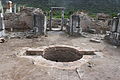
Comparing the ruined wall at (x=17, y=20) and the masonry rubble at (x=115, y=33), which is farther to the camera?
the ruined wall at (x=17, y=20)

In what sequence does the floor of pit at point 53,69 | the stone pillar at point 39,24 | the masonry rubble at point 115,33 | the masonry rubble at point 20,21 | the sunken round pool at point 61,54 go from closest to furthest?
the floor of pit at point 53,69
the sunken round pool at point 61,54
the masonry rubble at point 115,33
the stone pillar at point 39,24
the masonry rubble at point 20,21

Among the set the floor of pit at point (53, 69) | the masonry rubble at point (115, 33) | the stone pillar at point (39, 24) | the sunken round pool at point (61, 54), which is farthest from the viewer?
the stone pillar at point (39, 24)

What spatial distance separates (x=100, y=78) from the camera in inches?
300

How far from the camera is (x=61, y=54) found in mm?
A: 11500

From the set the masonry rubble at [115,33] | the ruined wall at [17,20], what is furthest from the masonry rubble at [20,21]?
the masonry rubble at [115,33]

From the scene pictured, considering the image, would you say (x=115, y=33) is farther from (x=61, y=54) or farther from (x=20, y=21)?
(x=20, y=21)

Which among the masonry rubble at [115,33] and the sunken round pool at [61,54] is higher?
the masonry rubble at [115,33]

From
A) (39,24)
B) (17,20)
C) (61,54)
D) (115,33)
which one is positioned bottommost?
(61,54)

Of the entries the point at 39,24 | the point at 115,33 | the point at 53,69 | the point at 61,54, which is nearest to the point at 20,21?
the point at 39,24

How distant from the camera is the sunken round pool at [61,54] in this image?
11.2 m

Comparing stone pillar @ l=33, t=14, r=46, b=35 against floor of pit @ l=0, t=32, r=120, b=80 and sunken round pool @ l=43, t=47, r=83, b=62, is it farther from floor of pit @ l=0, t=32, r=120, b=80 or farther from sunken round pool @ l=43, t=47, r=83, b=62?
sunken round pool @ l=43, t=47, r=83, b=62

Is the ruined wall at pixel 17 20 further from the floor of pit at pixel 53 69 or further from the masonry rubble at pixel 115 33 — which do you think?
the masonry rubble at pixel 115 33

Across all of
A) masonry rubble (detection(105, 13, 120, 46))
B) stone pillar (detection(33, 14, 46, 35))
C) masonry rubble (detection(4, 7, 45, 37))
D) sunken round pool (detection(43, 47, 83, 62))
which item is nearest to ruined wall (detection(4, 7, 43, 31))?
masonry rubble (detection(4, 7, 45, 37))

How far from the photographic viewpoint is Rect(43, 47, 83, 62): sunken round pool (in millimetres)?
11184
